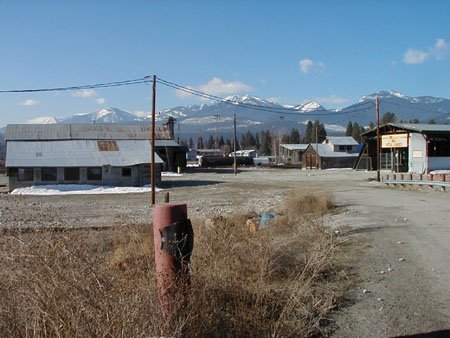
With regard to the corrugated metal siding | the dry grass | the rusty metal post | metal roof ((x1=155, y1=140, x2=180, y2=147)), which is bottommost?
the dry grass

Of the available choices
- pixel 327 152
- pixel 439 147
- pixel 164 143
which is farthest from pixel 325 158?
pixel 439 147

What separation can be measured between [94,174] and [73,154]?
3548 millimetres

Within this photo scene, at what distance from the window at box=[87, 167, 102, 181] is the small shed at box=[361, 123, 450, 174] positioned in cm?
2876

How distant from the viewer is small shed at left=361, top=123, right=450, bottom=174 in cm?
4675

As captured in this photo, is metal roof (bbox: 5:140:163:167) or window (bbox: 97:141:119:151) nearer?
metal roof (bbox: 5:140:163:167)

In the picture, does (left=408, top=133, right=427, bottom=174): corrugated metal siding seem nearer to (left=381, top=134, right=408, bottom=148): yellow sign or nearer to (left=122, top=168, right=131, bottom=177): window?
(left=381, top=134, right=408, bottom=148): yellow sign

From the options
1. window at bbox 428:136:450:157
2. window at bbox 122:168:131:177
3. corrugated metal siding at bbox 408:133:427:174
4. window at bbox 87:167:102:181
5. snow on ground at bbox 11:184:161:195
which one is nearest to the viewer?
snow on ground at bbox 11:184:161:195

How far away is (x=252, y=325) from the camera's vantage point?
17.4ft

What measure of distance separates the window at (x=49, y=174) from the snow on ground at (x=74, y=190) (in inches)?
40.7

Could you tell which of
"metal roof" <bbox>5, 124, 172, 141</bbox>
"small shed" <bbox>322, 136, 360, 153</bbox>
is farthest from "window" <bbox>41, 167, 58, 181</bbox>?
"small shed" <bbox>322, 136, 360, 153</bbox>

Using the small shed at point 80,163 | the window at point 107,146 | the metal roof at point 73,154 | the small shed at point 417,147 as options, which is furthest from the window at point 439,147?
the window at point 107,146

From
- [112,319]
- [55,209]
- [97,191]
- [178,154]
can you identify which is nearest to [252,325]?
[112,319]

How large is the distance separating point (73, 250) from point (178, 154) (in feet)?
235

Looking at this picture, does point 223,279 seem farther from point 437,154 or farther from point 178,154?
point 178,154
